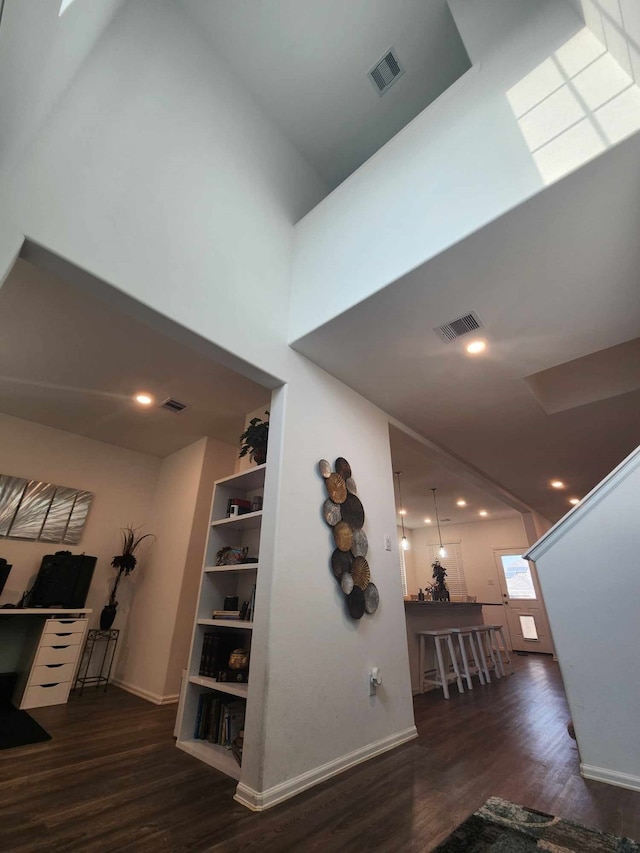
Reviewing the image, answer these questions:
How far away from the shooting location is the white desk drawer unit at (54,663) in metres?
3.53

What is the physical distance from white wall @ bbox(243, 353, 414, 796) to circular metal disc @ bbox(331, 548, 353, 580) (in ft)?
0.17

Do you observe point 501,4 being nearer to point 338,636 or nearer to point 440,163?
point 440,163

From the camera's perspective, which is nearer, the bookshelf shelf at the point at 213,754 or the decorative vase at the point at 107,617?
the bookshelf shelf at the point at 213,754

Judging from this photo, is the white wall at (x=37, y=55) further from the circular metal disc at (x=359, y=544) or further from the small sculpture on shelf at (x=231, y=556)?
the circular metal disc at (x=359, y=544)

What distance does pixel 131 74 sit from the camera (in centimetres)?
235

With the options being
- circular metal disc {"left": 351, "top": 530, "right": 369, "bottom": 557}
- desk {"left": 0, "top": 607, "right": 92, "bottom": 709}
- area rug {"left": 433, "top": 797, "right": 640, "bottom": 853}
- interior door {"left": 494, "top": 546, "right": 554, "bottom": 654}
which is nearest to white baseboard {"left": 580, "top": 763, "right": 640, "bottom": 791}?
area rug {"left": 433, "top": 797, "right": 640, "bottom": 853}

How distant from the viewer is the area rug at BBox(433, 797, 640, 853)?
147cm

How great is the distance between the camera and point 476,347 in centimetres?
290

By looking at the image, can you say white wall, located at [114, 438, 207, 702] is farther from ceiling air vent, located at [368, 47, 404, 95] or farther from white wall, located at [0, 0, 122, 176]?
ceiling air vent, located at [368, 47, 404, 95]

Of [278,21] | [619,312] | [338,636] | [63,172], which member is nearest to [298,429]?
[338,636]

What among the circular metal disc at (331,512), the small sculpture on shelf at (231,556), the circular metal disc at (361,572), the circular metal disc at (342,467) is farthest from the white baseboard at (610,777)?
the small sculpture on shelf at (231,556)

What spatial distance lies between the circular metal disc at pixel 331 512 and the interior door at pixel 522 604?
6.79 m

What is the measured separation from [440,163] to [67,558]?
518 cm

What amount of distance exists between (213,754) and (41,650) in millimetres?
2459
